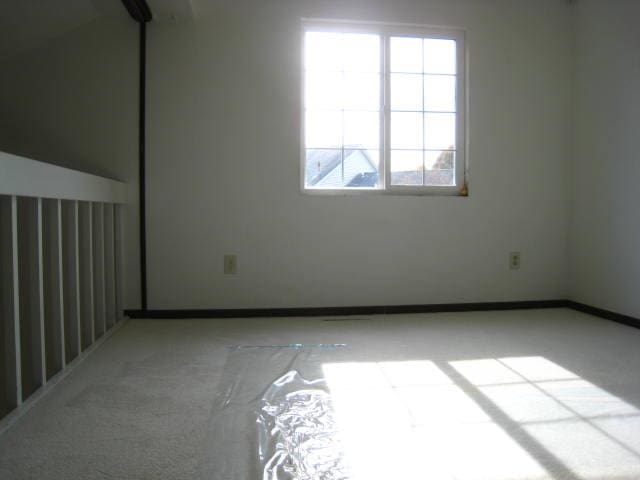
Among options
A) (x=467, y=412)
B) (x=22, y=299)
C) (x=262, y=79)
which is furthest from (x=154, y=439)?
(x=262, y=79)

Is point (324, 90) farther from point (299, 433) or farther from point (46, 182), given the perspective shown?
point (299, 433)

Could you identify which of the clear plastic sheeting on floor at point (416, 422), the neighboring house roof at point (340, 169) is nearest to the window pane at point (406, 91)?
the neighboring house roof at point (340, 169)

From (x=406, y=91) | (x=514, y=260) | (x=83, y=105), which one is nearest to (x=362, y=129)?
(x=406, y=91)

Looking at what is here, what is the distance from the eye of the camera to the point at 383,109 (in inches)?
113

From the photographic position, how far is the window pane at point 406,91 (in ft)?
9.46

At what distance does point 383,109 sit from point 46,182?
205cm

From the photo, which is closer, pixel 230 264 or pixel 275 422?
pixel 275 422

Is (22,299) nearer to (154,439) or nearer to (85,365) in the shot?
(85,365)

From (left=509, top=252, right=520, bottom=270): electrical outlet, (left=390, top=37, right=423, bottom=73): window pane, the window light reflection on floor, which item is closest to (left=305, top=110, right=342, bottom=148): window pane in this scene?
(left=390, top=37, right=423, bottom=73): window pane

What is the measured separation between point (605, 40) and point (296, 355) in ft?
9.06

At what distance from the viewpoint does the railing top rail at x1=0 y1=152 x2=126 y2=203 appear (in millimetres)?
1328

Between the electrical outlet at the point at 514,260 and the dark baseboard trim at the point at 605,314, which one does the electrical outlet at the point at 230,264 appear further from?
the dark baseboard trim at the point at 605,314

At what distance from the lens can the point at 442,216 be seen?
289cm

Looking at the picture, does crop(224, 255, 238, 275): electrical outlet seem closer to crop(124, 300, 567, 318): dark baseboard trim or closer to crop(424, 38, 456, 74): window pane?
crop(124, 300, 567, 318): dark baseboard trim
